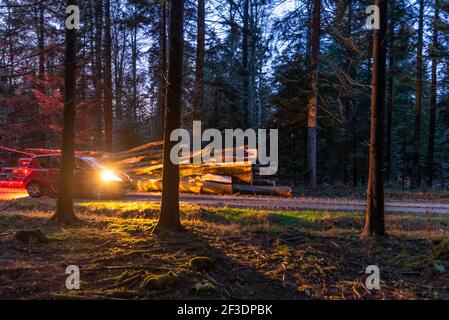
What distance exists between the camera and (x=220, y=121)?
27109mm

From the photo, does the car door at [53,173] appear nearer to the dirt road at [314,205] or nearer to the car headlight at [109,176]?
the car headlight at [109,176]

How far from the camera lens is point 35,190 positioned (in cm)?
1603

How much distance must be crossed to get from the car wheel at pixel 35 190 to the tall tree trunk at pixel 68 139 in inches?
279

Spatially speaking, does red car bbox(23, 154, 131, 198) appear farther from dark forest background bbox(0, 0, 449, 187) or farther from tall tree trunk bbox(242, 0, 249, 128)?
tall tree trunk bbox(242, 0, 249, 128)

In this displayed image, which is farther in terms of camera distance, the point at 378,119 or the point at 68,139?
the point at 68,139

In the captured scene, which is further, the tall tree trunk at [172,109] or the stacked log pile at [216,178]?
the stacked log pile at [216,178]

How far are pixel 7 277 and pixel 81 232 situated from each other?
325 centimetres

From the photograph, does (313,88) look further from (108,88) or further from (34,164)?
(34,164)

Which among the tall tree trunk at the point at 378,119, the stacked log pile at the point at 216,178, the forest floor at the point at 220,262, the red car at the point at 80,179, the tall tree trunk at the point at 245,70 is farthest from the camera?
the tall tree trunk at the point at 245,70

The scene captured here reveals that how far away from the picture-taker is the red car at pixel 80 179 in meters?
15.5

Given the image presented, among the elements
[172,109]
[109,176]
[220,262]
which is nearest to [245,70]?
[109,176]

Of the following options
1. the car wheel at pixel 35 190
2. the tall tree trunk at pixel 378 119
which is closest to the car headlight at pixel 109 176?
the car wheel at pixel 35 190

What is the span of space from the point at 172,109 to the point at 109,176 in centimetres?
820

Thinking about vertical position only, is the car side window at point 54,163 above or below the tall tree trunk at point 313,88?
below
